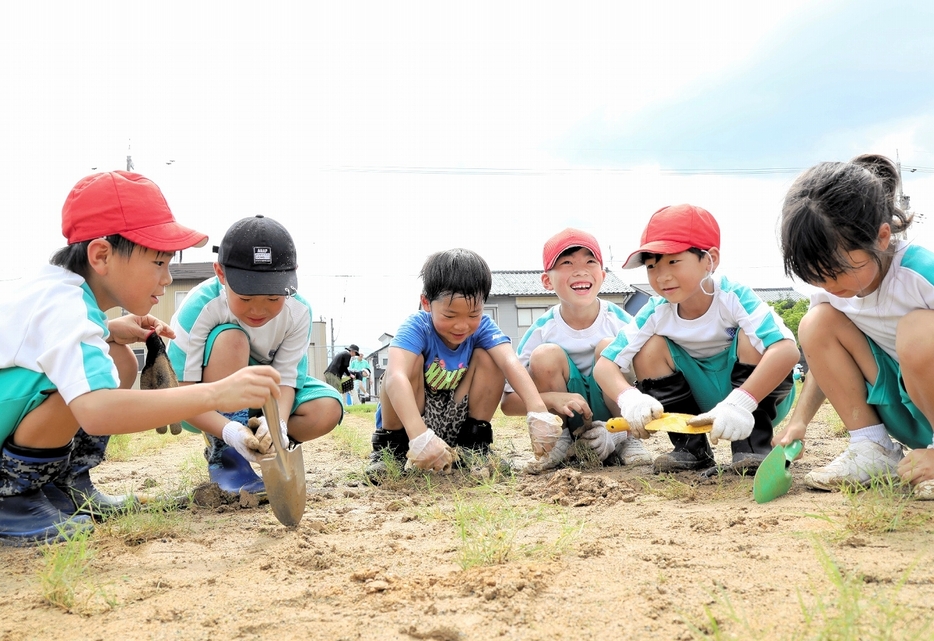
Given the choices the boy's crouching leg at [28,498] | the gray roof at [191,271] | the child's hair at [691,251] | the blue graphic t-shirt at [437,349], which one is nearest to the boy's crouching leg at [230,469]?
the boy's crouching leg at [28,498]

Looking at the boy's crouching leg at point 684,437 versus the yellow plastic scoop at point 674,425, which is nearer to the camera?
the yellow plastic scoop at point 674,425

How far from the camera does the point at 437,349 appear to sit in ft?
11.3

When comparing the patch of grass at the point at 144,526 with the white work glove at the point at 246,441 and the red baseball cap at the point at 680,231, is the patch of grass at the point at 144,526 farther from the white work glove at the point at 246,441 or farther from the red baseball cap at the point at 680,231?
the red baseball cap at the point at 680,231

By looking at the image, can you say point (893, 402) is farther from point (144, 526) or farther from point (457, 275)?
point (144, 526)

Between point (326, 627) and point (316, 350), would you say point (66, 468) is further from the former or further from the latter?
point (316, 350)

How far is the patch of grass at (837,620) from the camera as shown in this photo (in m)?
1.21

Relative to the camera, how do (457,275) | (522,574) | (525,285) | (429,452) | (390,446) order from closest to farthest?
(522,574), (429,452), (457,275), (390,446), (525,285)

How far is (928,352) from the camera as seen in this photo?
2236mm

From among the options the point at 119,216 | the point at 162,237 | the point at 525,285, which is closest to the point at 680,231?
the point at 162,237

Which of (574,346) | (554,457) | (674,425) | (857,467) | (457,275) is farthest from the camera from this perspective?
(574,346)

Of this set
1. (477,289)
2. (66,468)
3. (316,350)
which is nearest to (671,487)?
(477,289)

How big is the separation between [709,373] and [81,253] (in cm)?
259

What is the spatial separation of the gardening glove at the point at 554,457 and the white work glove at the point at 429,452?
1.62ft

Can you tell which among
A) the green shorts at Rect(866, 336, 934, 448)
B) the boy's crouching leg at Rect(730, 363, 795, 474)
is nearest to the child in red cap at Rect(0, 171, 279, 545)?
the boy's crouching leg at Rect(730, 363, 795, 474)
